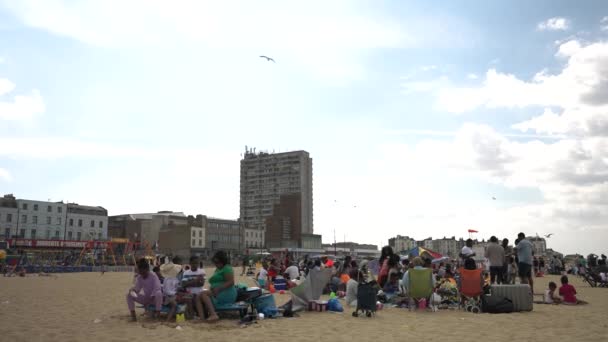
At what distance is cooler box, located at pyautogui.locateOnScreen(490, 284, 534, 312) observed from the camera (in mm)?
10984

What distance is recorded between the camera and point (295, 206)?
137m

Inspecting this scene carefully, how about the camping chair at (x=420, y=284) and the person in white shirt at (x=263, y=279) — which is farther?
the person in white shirt at (x=263, y=279)

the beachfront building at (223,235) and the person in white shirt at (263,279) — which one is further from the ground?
the beachfront building at (223,235)

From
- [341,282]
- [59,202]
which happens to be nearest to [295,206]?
[59,202]

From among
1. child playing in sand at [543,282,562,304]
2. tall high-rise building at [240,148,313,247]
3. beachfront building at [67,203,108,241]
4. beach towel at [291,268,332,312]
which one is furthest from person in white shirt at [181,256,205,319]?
tall high-rise building at [240,148,313,247]

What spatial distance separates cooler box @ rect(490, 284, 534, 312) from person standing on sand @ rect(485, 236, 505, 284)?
265cm

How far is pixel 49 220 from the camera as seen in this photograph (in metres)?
89.0

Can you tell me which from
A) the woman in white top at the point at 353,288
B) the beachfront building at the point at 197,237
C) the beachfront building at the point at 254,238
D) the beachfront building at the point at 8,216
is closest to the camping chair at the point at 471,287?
the woman in white top at the point at 353,288

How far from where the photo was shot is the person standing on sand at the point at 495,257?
13703 millimetres

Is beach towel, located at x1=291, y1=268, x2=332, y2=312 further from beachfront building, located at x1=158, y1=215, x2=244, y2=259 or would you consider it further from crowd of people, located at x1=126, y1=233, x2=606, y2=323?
Result: beachfront building, located at x1=158, y1=215, x2=244, y2=259

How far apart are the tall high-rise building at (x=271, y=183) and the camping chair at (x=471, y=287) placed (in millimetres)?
130926

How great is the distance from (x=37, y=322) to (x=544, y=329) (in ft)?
30.9

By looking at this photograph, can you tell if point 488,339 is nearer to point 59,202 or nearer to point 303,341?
point 303,341

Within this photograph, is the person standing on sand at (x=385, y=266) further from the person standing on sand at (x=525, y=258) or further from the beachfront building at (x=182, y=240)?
the beachfront building at (x=182, y=240)
